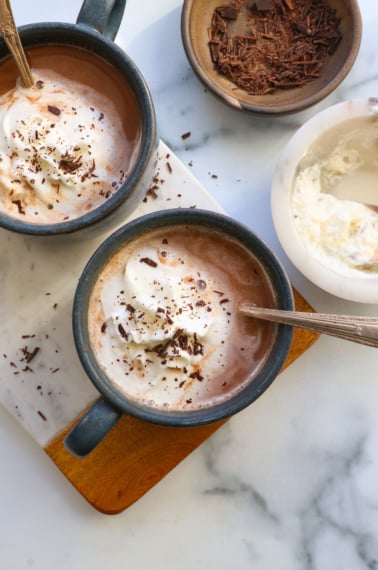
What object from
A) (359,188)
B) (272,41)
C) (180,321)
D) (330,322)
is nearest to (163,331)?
(180,321)

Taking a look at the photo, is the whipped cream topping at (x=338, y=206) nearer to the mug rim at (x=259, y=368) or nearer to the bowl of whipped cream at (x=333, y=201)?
the bowl of whipped cream at (x=333, y=201)

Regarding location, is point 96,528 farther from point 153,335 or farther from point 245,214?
point 245,214

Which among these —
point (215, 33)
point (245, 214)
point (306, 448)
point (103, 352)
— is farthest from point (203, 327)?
point (215, 33)

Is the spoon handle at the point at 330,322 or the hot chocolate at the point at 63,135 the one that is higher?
the hot chocolate at the point at 63,135

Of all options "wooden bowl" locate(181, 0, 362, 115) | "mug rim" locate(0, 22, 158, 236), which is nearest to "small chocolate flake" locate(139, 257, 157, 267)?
"mug rim" locate(0, 22, 158, 236)

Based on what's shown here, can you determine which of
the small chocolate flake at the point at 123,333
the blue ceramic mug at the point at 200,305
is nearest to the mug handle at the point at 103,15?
the blue ceramic mug at the point at 200,305

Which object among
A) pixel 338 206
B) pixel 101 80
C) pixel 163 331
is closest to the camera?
pixel 163 331

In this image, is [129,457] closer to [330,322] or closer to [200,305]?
[200,305]
